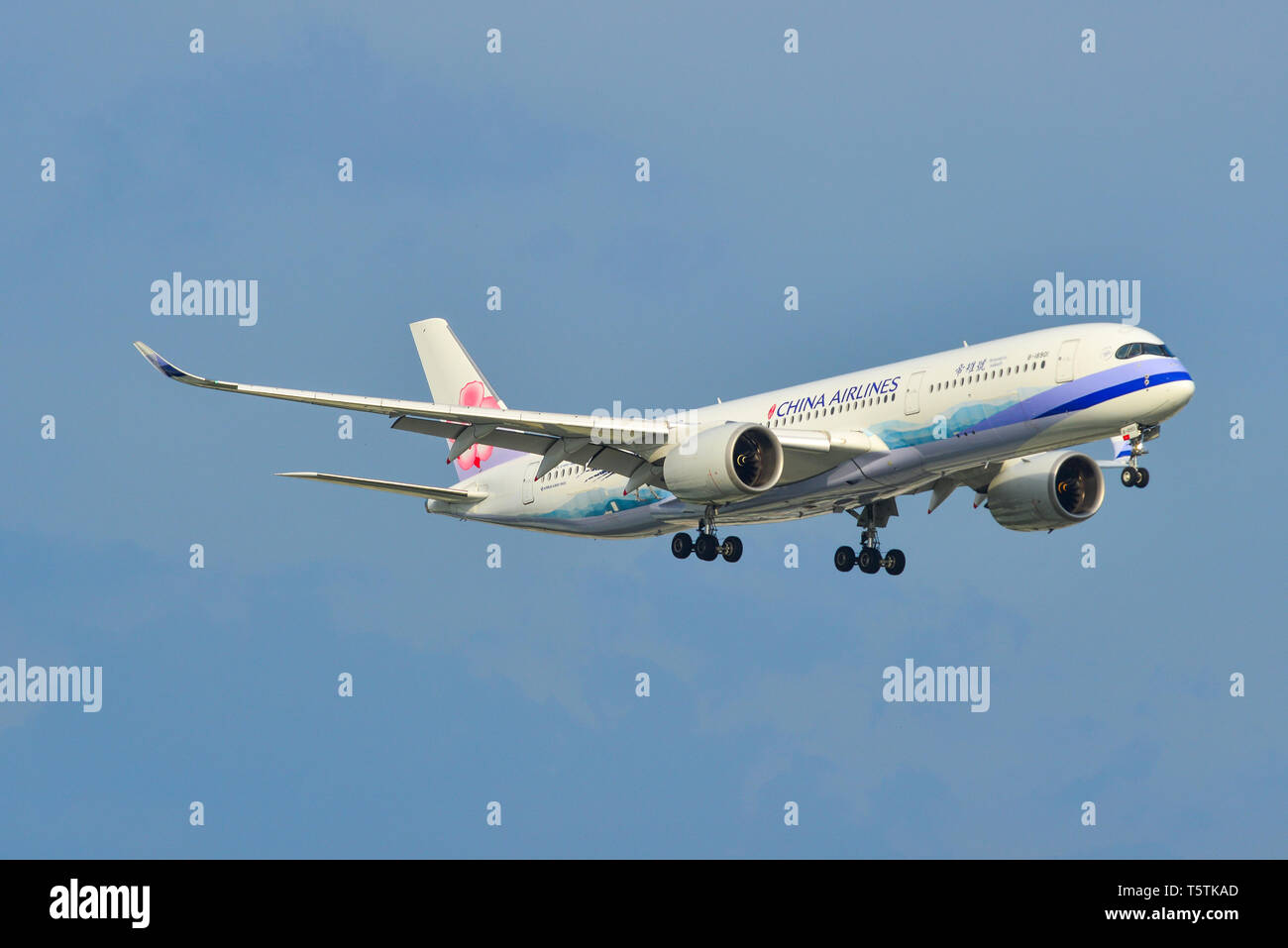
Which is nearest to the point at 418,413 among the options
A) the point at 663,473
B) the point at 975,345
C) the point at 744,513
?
the point at 663,473

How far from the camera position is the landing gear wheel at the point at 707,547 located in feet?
193

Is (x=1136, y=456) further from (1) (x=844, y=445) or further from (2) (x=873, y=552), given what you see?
(2) (x=873, y=552)

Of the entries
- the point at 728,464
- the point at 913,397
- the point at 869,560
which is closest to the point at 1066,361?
the point at 913,397

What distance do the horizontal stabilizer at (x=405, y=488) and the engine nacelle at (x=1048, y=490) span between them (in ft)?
62.5

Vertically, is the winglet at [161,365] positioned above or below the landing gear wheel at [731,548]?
above

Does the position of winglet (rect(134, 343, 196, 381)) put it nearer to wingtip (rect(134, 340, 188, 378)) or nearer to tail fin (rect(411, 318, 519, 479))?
wingtip (rect(134, 340, 188, 378))

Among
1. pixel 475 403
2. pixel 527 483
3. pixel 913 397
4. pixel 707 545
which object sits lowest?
pixel 707 545

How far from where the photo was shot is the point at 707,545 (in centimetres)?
5875

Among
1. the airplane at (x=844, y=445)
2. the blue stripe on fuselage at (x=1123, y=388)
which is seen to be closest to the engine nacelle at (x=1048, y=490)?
the airplane at (x=844, y=445)

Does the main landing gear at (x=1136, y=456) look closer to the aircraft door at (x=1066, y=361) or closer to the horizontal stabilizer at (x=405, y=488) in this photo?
the aircraft door at (x=1066, y=361)

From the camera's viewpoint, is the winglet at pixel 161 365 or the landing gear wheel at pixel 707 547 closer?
the winglet at pixel 161 365

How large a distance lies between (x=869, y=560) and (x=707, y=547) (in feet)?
20.9

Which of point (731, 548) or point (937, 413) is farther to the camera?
point (731, 548)

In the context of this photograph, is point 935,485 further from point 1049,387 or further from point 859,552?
point 1049,387
